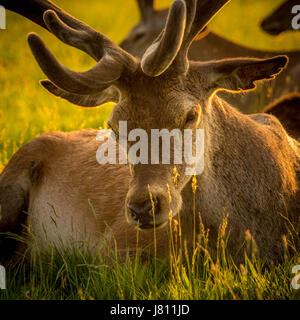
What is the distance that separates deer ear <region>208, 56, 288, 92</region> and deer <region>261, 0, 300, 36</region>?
7.14 meters

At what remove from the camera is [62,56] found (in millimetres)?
12711

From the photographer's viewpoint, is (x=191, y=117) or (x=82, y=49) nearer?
(x=191, y=117)

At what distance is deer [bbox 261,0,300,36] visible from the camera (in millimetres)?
10242

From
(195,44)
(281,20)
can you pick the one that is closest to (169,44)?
(195,44)

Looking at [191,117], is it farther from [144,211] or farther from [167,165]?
[144,211]

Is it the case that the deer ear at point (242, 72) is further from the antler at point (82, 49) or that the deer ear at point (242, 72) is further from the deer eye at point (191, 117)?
the antler at point (82, 49)

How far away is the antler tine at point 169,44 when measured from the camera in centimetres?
299

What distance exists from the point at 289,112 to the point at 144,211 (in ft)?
9.85

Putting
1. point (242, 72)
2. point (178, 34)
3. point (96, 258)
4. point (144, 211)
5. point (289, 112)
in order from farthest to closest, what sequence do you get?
point (289, 112)
point (96, 258)
point (242, 72)
point (144, 211)
point (178, 34)
